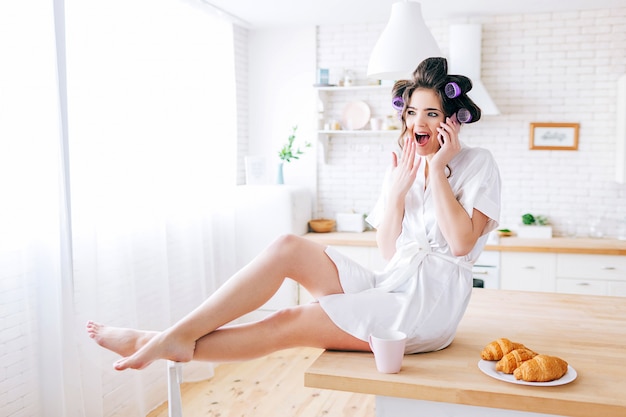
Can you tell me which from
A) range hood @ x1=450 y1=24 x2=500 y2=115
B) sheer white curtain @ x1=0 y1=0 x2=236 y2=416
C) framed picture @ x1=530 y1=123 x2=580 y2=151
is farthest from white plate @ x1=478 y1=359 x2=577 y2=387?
framed picture @ x1=530 y1=123 x2=580 y2=151

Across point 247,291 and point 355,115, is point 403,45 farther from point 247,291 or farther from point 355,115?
point 355,115

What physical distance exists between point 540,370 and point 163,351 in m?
1.16

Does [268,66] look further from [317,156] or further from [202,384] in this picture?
[202,384]

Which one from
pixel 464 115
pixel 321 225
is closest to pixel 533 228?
pixel 321 225

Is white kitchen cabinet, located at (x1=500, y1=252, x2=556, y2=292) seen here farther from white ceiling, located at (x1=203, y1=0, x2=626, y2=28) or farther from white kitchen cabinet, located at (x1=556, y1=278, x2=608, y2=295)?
white ceiling, located at (x1=203, y1=0, x2=626, y2=28)

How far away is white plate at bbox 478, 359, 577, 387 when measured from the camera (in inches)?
67.6

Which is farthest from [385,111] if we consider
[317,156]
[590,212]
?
[590,212]

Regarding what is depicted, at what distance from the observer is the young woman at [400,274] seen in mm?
2039

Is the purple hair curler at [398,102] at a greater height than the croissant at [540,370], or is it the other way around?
the purple hair curler at [398,102]

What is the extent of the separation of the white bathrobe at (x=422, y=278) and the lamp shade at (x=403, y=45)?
2.26 ft

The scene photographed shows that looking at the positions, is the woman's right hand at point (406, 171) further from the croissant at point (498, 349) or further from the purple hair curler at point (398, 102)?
the croissant at point (498, 349)

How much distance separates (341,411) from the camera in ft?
11.1

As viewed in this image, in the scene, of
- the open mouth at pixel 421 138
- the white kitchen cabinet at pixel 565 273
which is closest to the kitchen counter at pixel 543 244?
the white kitchen cabinet at pixel 565 273

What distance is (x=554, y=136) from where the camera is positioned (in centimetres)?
477
